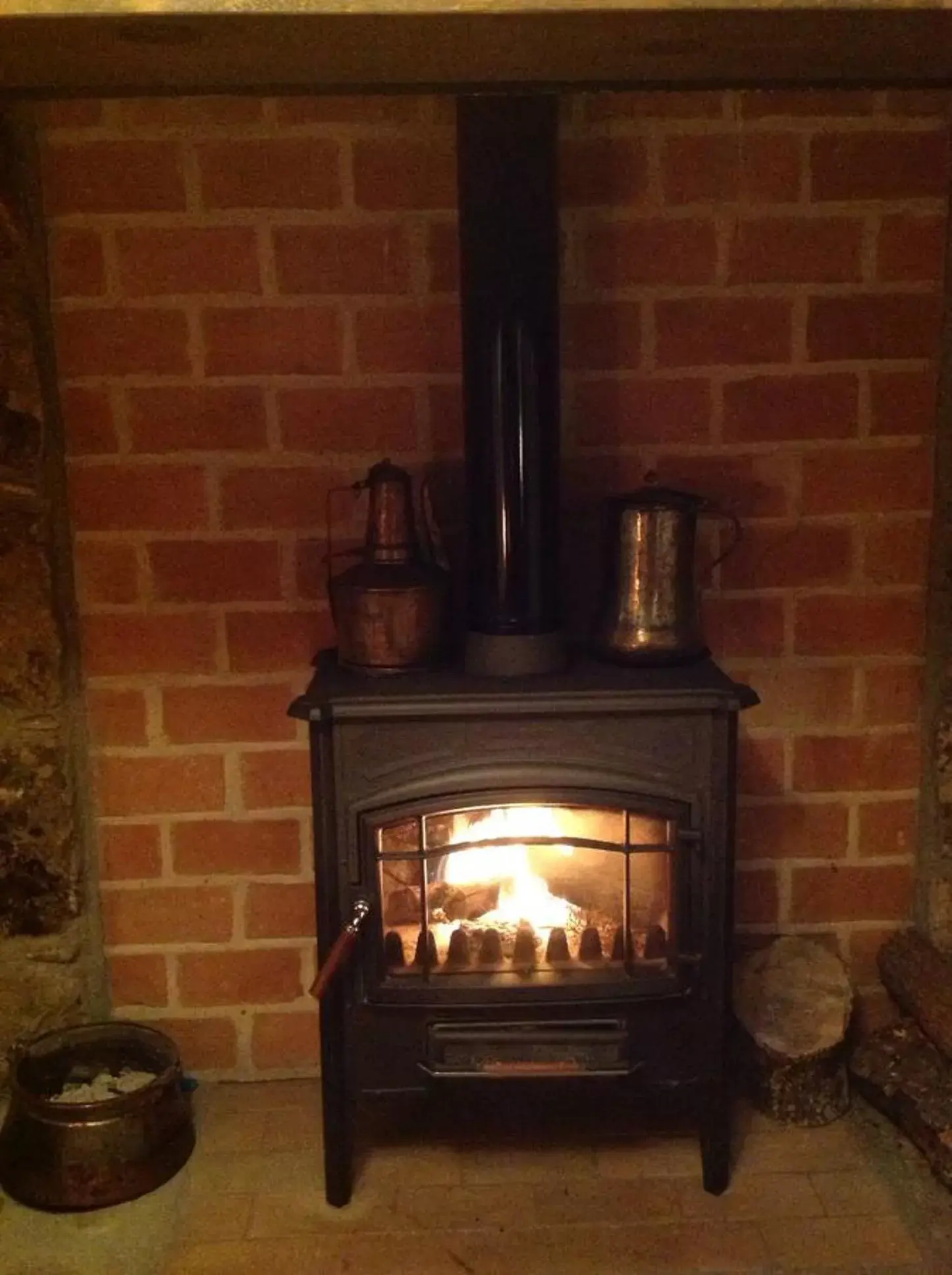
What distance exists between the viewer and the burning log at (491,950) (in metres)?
1.71

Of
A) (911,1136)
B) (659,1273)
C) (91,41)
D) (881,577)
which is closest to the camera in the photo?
(91,41)

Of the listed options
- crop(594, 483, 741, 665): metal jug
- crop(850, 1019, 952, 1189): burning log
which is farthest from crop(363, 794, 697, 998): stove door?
crop(850, 1019, 952, 1189): burning log

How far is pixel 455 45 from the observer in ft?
4.69

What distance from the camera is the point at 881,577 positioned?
1.96 metres

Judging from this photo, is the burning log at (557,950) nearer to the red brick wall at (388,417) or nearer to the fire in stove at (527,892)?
the fire in stove at (527,892)

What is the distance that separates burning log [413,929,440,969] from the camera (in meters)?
1.67

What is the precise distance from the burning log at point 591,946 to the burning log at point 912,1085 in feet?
1.80

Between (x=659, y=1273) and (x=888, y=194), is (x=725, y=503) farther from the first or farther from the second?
(x=659, y=1273)

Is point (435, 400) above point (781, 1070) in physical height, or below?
above

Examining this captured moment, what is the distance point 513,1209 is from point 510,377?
116cm

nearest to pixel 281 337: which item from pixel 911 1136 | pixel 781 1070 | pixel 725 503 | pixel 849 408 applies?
pixel 725 503

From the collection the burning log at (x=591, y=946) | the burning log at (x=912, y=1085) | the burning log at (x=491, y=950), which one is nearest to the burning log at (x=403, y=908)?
the burning log at (x=491, y=950)

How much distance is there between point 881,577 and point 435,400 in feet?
2.52

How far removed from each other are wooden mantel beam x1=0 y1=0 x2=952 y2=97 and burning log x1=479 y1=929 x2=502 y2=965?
1.16 m
